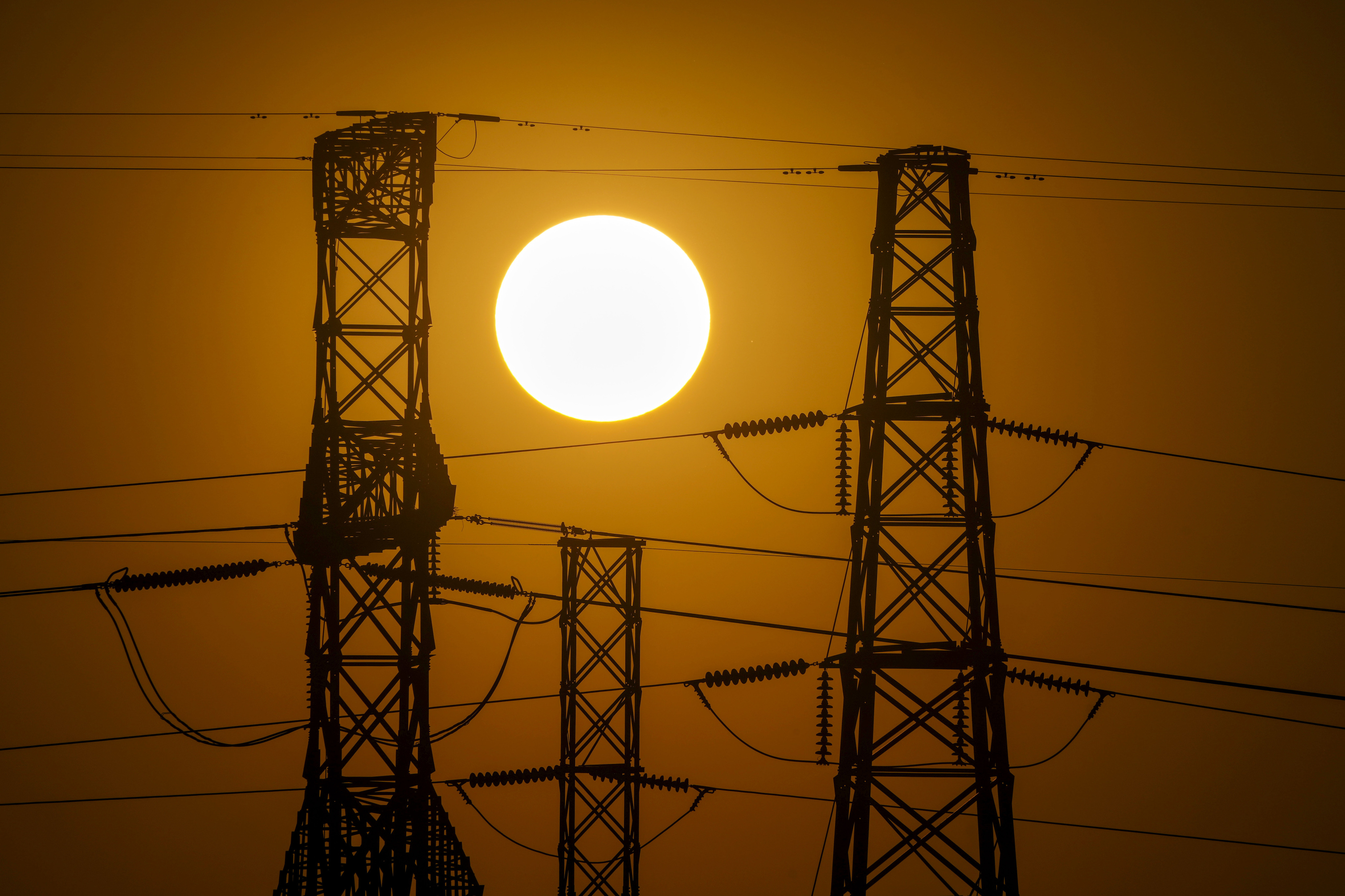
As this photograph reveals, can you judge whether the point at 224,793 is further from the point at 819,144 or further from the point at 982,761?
the point at 819,144

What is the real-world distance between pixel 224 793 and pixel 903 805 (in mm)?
17709

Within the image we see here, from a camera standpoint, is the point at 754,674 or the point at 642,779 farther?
the point at 642,779

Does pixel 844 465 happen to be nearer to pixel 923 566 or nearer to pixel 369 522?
pixel 923 566

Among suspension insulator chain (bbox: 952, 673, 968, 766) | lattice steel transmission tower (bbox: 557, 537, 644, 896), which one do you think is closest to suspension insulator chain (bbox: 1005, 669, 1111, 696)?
suspension insulator chain (bbox: 952, 673, 968, 766)

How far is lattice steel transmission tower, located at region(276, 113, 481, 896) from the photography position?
13805 mm

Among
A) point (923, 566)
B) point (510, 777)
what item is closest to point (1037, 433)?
point (923, 566)

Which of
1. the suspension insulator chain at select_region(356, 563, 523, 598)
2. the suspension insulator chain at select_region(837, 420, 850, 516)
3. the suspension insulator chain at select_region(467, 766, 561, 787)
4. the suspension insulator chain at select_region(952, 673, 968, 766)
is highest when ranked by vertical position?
the suspension insulator chain at select_region(837, 420, 850, 516)

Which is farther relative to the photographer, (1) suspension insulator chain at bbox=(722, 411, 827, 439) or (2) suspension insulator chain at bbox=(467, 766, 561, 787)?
(2) suspension insulator chain at bbox=(467, 766, 561, 787)

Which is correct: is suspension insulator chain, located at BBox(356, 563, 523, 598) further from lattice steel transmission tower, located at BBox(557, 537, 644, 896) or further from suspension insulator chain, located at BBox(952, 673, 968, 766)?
suspension insulator chain, located at BBox(952, 673, 968, 766)

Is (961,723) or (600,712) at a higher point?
(961,723)

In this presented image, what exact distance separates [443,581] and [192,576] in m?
4.00

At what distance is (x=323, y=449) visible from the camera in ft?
45.8

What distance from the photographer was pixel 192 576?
16000 mm

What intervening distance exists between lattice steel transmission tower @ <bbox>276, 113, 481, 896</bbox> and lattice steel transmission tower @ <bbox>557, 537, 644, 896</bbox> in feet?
13.7
